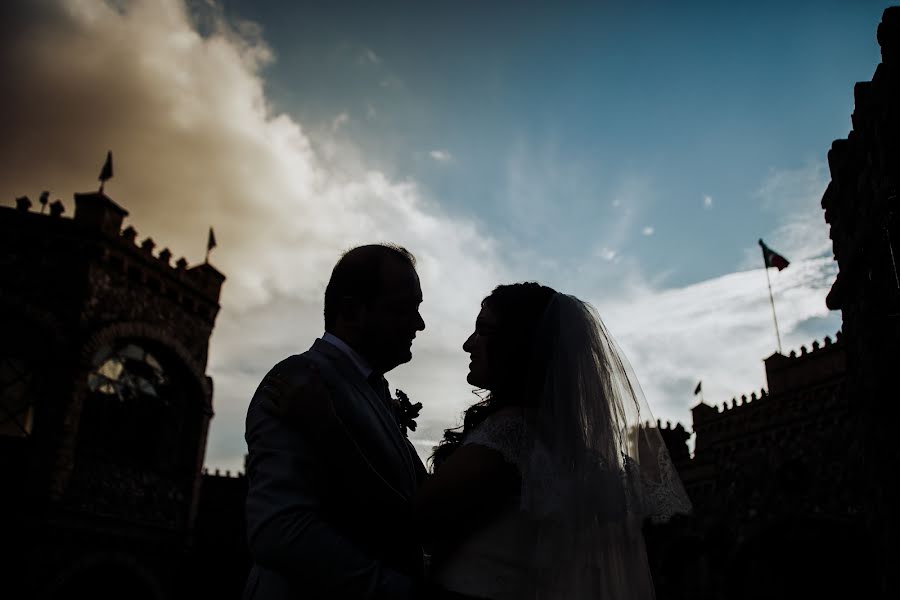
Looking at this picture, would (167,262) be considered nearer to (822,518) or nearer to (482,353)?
(482,353)

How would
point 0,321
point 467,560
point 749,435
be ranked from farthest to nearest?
point 749,435 < point 0,321 < point 467,560

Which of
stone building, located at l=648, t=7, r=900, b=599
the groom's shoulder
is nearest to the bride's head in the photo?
the groom's shoulder

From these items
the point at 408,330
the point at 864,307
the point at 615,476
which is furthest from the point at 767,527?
the point at 864,307

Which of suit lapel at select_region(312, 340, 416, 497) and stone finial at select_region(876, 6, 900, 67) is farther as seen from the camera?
stone finial at select_region(876, 6, 900, 67)

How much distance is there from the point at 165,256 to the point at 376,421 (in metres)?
17.8

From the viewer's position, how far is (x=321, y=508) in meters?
2.53

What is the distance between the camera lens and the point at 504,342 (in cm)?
336

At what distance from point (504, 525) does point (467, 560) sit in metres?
0.22

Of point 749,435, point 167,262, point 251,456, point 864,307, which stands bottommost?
point 251,456

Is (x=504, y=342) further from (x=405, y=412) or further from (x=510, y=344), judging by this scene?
(x=405, y=412)

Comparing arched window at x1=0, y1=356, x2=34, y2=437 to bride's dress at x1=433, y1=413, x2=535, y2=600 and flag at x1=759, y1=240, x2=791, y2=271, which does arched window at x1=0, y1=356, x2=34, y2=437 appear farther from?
flag at x1=759, y1=240, x2=791, y2=271

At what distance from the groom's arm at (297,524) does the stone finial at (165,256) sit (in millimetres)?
17700

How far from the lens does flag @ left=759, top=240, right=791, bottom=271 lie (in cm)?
3064

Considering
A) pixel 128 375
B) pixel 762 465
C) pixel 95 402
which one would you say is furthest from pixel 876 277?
pixel 762 465
